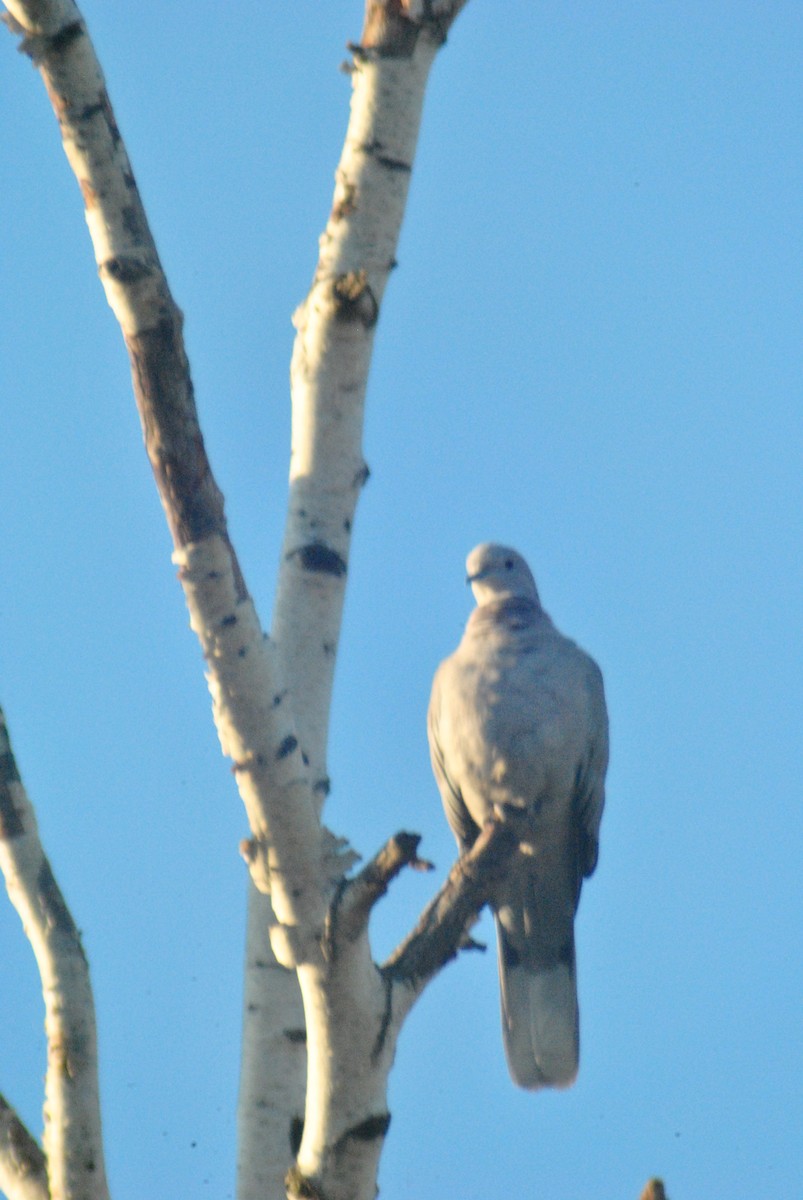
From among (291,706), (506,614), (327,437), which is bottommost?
(291,706)

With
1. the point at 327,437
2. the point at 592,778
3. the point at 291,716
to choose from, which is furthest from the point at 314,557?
the point at 592,778

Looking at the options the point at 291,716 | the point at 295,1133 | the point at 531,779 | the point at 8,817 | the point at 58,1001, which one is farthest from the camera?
the point at 531,779

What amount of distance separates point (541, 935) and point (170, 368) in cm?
306

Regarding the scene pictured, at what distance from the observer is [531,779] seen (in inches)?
181

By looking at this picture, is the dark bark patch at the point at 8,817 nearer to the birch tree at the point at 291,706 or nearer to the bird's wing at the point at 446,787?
the birch tree at the point at 291,706

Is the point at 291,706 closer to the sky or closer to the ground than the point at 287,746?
closer to the sky

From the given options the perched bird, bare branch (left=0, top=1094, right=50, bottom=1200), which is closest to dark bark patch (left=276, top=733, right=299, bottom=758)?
bare branch (left=0, top=1094, right=50, bottom=1200)

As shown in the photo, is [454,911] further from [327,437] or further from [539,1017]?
[539,1017]

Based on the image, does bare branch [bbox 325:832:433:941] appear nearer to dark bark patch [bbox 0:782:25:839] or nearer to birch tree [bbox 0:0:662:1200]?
birch tree [bbox 0:0:662:1200]

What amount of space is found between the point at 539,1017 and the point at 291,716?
8.10 feet

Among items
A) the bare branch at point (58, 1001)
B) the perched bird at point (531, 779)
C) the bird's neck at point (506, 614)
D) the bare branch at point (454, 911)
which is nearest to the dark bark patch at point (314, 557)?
the bare branch at point (454, 911)

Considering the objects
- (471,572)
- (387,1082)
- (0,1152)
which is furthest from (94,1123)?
(471,572)

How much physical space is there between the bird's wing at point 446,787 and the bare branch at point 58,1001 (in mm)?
1658

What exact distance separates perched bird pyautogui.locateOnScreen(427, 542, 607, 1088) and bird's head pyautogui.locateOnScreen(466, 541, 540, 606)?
6 cm
